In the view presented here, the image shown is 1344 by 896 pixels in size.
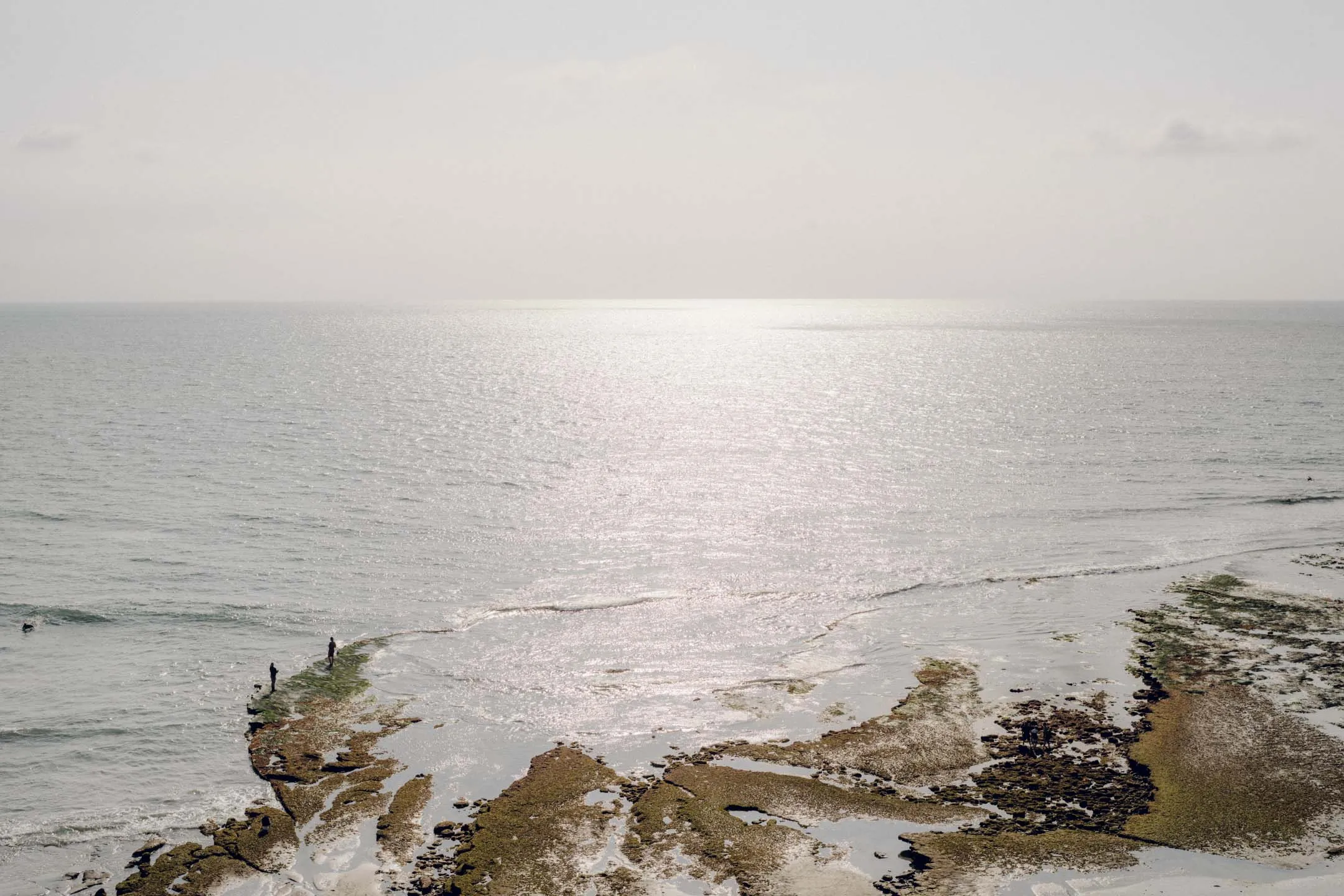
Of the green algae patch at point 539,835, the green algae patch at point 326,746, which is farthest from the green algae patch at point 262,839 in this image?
the green algae patch at point 539,835

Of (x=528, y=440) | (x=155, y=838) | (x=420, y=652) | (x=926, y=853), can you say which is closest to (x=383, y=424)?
(x=528, y=440)

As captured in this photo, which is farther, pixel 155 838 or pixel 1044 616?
pixel 1044 616

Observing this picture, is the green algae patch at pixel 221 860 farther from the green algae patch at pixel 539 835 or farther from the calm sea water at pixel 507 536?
the green algae patch at pixel 539 835

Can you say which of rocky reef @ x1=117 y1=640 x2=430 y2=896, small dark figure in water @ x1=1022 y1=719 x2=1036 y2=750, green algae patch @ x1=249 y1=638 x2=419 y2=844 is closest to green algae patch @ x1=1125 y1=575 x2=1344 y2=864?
small dark figure in water @ x1=1022 y1=719 x2=1036 y2=750

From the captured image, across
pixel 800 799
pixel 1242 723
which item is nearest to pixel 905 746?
pixel 800 799

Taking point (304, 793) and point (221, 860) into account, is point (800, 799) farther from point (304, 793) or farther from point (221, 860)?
point (221, 860)

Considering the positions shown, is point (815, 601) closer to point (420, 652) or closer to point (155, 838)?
point (420, 652)

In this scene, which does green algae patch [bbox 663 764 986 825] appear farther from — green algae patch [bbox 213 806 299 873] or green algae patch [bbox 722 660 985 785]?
green algae patch [bbox 213 806 299 873]
